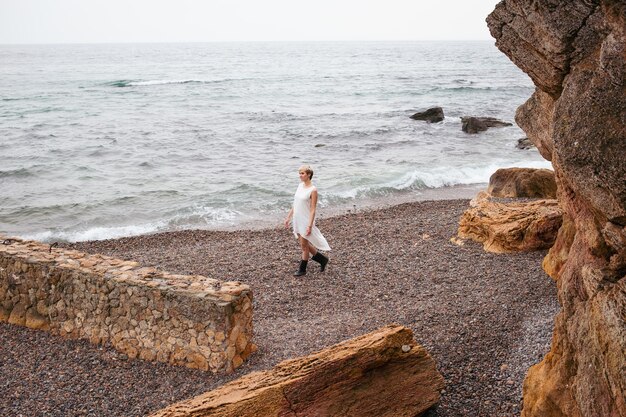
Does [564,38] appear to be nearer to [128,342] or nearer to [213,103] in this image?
[128,342]

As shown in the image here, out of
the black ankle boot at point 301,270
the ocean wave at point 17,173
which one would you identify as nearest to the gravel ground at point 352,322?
the black ankle boot at point 301,270

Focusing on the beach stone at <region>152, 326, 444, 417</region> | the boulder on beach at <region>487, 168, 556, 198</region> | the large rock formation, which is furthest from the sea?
the large rock formation

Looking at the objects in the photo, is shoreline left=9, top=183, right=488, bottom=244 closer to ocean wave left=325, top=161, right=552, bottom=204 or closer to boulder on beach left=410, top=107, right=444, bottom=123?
ocean wave left=325, top=161, right=552, bottom=204

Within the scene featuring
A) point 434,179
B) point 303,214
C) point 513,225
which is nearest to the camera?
point 303,214

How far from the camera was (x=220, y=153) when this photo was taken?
3378cm

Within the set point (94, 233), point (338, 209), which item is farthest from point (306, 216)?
point (94, 233)

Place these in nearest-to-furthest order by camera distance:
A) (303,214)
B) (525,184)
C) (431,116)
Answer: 1. (303,214)
2. (525,184)
3. (431,116)

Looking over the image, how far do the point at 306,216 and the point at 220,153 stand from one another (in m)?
22.6

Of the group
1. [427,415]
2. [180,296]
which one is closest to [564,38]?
[427,415]

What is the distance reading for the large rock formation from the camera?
5090 mm

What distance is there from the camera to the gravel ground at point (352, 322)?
26.6 ft

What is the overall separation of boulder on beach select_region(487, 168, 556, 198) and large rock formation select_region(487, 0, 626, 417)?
35.4ft

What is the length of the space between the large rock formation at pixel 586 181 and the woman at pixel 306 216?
5385 millimetres

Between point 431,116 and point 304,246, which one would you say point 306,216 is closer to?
point 304,246
